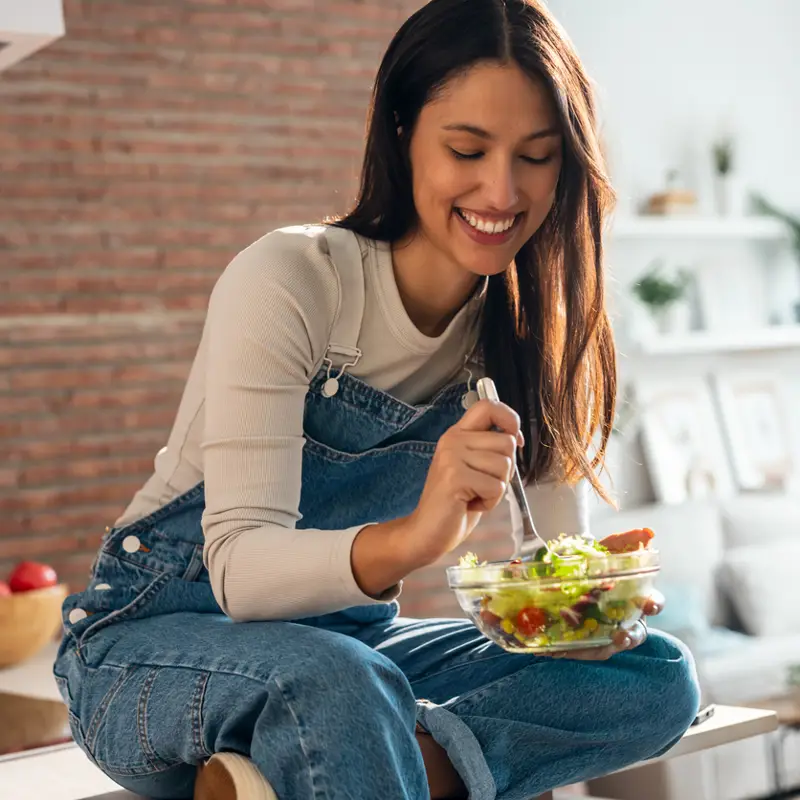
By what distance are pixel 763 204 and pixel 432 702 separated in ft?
14.1

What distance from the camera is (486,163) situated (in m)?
1.51

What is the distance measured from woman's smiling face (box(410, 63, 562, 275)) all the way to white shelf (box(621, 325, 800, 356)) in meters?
3.41

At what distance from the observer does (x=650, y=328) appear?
505cm

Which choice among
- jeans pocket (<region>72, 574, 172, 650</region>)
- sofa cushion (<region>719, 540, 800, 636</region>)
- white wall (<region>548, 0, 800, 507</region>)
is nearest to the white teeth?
jeans pocket (<region>72, 574, 172, 650</region>)

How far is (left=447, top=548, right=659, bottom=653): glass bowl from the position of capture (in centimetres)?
131

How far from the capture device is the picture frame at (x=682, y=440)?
498 centimetres

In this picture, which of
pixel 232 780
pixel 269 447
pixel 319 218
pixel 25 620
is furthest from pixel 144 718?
pixel 319 218

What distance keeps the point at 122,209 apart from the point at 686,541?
7.62ft

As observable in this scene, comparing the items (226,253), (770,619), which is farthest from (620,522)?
(226,253)

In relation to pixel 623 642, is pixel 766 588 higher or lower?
lower

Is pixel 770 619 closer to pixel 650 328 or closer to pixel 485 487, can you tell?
pixel 650 328

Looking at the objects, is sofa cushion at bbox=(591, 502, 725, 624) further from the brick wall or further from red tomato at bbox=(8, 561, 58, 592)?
red tomato at bbox=(8, 561, 58, 592)

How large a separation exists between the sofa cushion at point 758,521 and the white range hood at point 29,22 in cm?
362

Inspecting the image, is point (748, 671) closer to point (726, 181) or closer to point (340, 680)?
point (726, 181)
